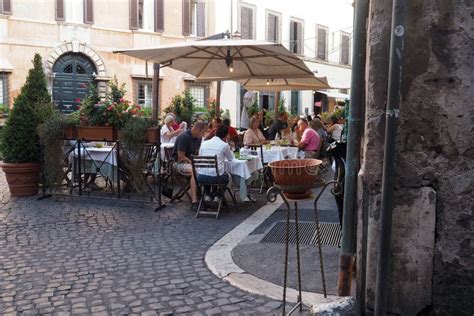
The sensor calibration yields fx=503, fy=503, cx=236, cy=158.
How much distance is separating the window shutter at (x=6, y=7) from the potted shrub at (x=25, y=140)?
11.9 meters

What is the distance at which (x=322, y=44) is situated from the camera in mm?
29109

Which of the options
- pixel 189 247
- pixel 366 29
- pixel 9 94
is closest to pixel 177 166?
pixel 189 247

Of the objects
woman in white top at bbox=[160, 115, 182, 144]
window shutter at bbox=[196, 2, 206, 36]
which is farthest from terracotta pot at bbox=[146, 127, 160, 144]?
window shutter at bbox=[196, 2, 206, 36]

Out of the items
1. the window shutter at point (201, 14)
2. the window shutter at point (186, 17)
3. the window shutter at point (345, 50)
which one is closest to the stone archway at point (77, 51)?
the window shutter at point (186, 17)

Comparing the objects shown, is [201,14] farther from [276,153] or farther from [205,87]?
[276,153]

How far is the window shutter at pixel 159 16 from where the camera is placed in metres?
21.6

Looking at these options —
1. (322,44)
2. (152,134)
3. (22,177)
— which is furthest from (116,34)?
(152,134)

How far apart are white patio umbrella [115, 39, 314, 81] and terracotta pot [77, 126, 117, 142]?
126 cm

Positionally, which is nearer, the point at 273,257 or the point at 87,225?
the point at 273,257

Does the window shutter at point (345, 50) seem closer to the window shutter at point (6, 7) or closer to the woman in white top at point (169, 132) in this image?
the window shutter at point (6, 7)

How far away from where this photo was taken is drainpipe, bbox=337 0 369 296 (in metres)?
3.23

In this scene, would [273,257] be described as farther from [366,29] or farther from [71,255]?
[366,29]

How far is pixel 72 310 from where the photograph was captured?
3658 millimetres

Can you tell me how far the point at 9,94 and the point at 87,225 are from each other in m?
14.2
